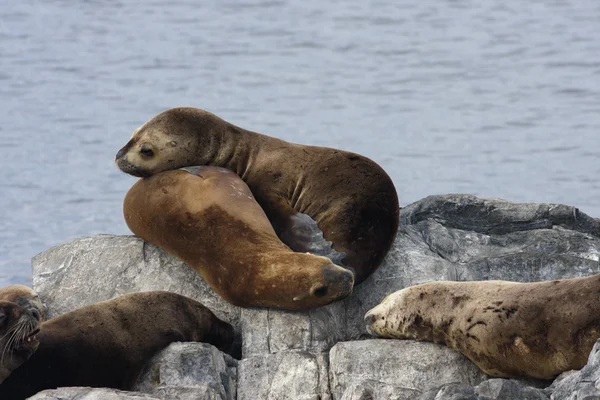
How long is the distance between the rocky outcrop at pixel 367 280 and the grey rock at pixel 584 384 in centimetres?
83

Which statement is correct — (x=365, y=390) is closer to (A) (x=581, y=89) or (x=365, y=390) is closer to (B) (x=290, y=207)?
(B) (x=290, y=207)

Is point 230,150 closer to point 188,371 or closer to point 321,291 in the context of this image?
point 321,291

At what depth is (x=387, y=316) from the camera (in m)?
7.77

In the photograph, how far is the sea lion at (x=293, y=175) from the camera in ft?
27.3

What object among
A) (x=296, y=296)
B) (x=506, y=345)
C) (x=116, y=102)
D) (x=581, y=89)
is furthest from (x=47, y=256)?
(x=581, y=89)

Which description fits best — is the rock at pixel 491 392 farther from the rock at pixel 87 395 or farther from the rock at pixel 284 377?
the rock at pixel 87 395

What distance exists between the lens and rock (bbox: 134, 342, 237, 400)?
7.05 metres

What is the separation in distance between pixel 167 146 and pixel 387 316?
2047 millimetres

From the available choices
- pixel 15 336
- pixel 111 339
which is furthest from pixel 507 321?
pixel 15 336

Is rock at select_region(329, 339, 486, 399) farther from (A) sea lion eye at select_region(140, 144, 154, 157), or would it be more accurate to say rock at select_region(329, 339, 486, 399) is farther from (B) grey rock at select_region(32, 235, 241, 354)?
(A) sea lion eye at select_region(140, 144, 154, 157)

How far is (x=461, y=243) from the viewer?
8820 mm

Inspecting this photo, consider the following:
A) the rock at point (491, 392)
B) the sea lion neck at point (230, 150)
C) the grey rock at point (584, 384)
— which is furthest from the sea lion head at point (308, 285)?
the grey rock at point (584, 384)

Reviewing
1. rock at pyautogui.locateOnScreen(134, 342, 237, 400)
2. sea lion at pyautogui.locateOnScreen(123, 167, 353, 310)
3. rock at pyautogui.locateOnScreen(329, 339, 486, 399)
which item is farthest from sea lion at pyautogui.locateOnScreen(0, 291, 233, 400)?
rock at pyautogui.locateOnScreen(329, 339, 486, 399)

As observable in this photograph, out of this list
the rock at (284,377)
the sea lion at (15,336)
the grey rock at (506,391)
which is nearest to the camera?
the grey rock at (506,391)
